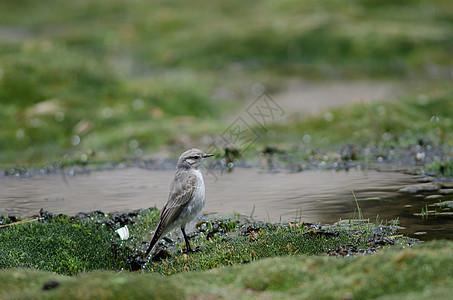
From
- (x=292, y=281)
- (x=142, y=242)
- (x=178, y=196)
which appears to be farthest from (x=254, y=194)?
(x=292, y=281)

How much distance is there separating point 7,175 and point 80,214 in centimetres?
467

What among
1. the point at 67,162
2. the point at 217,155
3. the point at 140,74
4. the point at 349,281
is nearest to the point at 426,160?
the point at 217,155

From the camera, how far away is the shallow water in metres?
8.71

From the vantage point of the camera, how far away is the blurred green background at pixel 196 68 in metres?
15.6

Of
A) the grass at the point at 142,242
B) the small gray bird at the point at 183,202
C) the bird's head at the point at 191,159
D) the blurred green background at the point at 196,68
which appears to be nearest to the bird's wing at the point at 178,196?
the small gray bird at the point at 183,202

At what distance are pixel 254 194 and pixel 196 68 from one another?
57.1ft

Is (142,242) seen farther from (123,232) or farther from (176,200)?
(176,200)

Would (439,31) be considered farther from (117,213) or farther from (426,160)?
(117,213)

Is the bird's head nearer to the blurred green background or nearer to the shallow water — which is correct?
the shallow water

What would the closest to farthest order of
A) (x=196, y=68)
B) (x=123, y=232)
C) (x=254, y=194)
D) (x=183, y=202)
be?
(x=183, y=202), (x=123, y=232), (x=254, y=194), (x=196, y=68)

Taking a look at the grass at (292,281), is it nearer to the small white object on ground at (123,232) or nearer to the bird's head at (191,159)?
the small white object on ground at (123,232)

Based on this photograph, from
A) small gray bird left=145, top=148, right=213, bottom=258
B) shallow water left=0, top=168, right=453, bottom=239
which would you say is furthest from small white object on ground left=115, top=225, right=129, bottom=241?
shallow water left=0, top=168, right=453, bottom=239

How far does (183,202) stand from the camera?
802 cm

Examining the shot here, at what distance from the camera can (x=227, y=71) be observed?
85.6 ft
